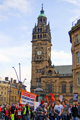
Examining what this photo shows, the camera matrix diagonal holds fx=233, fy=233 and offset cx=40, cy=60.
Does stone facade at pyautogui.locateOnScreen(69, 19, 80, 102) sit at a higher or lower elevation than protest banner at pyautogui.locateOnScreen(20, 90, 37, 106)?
higher

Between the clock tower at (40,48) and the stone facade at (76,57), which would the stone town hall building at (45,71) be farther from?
the stone facade at (76,57)

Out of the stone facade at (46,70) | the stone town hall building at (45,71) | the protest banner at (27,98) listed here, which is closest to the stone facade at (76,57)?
the protest banner at (27,98)

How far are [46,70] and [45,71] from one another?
57 centimetres

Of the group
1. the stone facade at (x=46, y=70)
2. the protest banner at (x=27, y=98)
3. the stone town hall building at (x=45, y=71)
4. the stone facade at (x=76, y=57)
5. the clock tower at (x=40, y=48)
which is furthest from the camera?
the clock tower at (x=40, y=48)

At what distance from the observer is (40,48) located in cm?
8481

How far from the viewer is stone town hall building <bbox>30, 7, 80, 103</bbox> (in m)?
76.4

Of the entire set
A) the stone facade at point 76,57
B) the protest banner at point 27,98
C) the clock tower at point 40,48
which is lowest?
the protest banner at point 27,98

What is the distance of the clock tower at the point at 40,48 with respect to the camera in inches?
3255

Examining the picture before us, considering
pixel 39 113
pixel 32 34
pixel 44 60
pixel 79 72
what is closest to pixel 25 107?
pixel 39 113

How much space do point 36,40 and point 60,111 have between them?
70.2 meters

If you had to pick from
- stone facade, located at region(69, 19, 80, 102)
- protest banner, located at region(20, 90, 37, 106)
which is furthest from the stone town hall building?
protest banner, located at region(20, 90, 37, 106)

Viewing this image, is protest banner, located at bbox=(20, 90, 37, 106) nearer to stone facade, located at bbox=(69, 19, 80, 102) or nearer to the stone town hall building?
stone facade, located at bbox=(69, 19, 80, 102)

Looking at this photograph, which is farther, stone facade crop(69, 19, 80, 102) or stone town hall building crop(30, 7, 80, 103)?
stone town hall building crop(30, 7, 80, 103)

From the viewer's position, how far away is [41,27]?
87.6 meters
